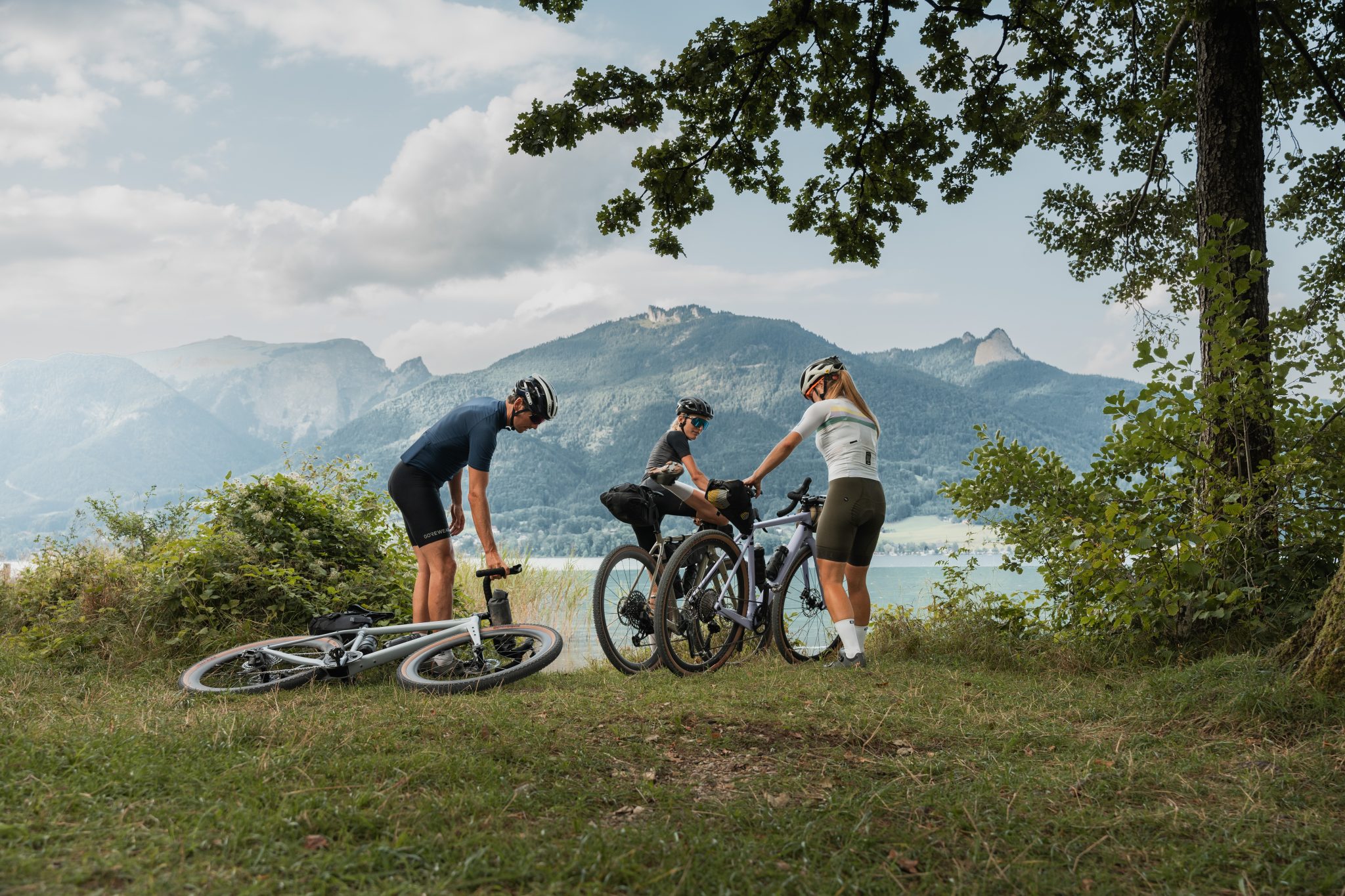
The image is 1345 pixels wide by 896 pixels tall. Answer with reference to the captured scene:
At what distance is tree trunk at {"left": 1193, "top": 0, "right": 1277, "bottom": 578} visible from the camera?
582cm

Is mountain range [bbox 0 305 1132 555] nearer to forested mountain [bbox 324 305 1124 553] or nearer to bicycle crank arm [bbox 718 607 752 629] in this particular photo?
forested mountain [bbox 324 305 1124 553]

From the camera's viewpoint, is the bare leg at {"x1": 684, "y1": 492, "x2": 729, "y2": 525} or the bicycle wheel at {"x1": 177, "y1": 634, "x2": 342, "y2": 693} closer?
the bicycle wheel at {"x1": 177, "y1": 634, "x2": 342, "y2": 693}

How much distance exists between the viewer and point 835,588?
587cm

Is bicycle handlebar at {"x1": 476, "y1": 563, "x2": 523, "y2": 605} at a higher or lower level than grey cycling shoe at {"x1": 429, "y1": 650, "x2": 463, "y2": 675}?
higher

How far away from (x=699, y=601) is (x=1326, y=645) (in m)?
3.57

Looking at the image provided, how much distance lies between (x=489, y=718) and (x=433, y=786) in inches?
43.0

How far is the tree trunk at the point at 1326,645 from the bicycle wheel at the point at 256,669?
540 cm

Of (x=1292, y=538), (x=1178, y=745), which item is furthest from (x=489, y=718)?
(x=1292, y=538)

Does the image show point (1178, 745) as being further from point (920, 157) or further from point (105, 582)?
point (105, 582)

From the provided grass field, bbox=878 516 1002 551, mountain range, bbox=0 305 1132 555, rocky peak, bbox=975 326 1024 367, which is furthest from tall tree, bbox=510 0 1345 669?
rocky peak, bbox=975 326 1024 367

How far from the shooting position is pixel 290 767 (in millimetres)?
2902

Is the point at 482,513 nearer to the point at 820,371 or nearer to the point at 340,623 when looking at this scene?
the point at 340,623

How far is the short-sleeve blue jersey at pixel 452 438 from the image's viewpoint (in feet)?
18.2

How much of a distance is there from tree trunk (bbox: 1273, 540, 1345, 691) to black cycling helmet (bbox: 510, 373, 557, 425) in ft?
14.7
